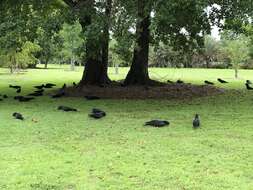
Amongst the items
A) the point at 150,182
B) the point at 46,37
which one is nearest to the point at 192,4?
the point at 46,37

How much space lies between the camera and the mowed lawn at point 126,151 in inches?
327

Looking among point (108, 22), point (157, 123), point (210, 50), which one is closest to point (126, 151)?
point (157, 123)

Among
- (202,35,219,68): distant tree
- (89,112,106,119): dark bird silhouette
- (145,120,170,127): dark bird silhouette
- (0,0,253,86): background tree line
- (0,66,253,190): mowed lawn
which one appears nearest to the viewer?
(0,66,253,190): mowed lawn

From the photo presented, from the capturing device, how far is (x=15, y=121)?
15.1m

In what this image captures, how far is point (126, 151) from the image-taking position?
34.8 ft

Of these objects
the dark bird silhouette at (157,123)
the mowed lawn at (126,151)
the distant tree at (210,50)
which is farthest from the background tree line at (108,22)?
the distant tree at (210,50)

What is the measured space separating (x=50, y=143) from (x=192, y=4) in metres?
8.59

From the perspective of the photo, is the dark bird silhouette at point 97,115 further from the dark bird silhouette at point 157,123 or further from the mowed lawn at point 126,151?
the dark bird silhouette at point 157,123

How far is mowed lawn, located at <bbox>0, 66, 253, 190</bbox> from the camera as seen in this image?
8.31 metres

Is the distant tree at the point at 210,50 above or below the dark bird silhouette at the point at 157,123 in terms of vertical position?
above

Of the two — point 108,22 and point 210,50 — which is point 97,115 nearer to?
point 108,22

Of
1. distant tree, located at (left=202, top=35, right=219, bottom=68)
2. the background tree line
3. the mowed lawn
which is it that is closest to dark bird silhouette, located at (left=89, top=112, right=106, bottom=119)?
the mowed lawn

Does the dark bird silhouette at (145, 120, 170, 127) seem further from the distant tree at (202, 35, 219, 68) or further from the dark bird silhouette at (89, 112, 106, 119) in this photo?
the distant tree at (202, 35, 219, 68)

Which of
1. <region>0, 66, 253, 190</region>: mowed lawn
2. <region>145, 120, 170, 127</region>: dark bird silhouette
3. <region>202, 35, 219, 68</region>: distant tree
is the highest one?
<region>202, 35, 219, 68</region>: distant tree
